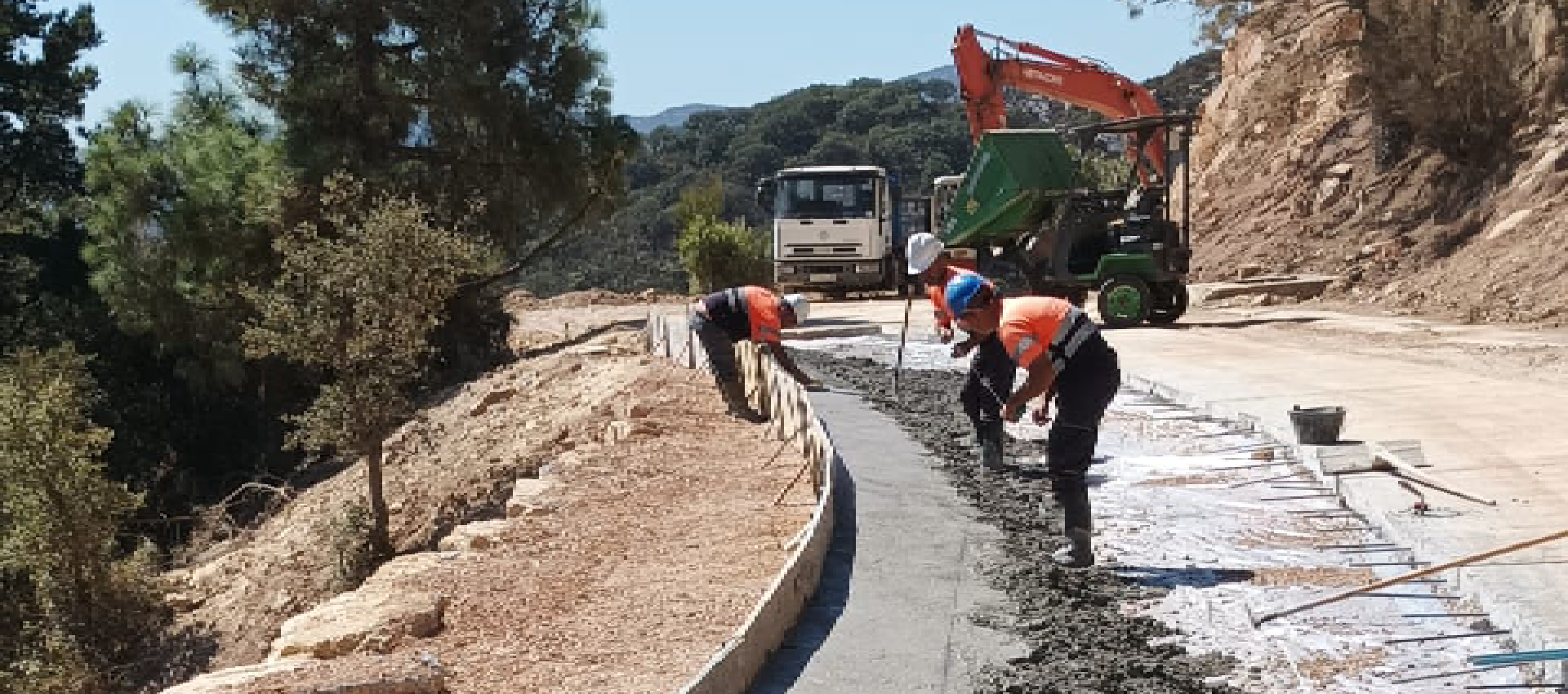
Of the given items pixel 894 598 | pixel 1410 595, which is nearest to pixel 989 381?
pixel 894 598

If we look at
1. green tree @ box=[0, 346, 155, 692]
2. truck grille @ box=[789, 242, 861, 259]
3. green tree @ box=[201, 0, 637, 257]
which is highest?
green tree @ box=[201, 0, 637, 257]

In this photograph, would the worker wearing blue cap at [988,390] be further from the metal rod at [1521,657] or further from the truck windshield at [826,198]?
the truck windshield at [826,198]

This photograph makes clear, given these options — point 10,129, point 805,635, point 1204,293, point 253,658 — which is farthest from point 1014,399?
point 10,129

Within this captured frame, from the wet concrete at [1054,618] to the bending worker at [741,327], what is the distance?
187 centimetres

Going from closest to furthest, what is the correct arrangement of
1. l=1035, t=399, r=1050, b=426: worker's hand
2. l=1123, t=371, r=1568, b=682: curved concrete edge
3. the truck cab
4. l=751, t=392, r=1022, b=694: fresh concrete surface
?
l=1123, t=371, r=1568, b=682: curved concrete edge
l=751, t=392, r=1022, b=694: fresh concrete surface
l=1035, t=399, r=1050, b=426: worker's hand
the truck cab

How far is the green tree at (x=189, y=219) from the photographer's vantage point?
912 inches

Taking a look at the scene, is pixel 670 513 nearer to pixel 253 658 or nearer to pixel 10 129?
pixel 253 658

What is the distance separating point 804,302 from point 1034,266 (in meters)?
8.63

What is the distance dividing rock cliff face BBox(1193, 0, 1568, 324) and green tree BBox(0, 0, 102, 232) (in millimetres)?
22629

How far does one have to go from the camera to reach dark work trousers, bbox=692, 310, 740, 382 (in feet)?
41.4

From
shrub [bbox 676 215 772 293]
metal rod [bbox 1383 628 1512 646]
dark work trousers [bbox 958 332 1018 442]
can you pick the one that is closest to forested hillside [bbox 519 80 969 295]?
shrub [bbox 676 215 772 293]

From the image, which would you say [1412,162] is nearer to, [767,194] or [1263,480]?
→ [767,194]

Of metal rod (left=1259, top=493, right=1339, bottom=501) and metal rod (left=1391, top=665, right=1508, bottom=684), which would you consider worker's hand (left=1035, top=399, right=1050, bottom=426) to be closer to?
metal rod (left=1259, top=493, right=1339, bottom=501)

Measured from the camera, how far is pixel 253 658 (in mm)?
12719
